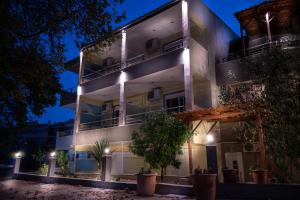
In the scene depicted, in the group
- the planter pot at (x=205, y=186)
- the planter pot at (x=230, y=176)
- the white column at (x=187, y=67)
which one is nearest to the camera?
the planter pot at (x=205, y=186)

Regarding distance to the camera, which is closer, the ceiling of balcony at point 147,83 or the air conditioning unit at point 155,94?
the ceiling of balcony at point 147,83

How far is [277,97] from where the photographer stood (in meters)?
6.57

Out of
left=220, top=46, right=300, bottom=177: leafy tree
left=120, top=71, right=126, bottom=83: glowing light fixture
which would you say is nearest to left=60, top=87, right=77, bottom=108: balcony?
left=120, top=71, right=126, bottom=83: glowing light fixture

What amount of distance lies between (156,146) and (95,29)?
500 centimetres

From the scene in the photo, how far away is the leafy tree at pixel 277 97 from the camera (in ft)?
20.6

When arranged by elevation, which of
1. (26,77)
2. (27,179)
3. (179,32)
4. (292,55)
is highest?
(179,32)

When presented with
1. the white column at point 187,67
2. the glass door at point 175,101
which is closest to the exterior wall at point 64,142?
the glass door at point 175,101

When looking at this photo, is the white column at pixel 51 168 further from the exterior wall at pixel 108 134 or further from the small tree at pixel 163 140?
the small tree at pixel 163 140

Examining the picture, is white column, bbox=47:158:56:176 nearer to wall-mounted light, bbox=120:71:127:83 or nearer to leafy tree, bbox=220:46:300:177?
wall-mounted light, bbox=120:71:127:83

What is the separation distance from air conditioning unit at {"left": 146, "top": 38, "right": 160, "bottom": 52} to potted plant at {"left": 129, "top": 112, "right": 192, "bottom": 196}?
7.70 m

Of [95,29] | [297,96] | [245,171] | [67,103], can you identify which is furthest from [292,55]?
[67,103]

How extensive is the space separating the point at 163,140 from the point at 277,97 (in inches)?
177

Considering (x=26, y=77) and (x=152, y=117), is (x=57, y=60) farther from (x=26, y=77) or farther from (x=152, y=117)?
(x=152, y=117)

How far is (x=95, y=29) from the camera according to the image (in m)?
8.32
